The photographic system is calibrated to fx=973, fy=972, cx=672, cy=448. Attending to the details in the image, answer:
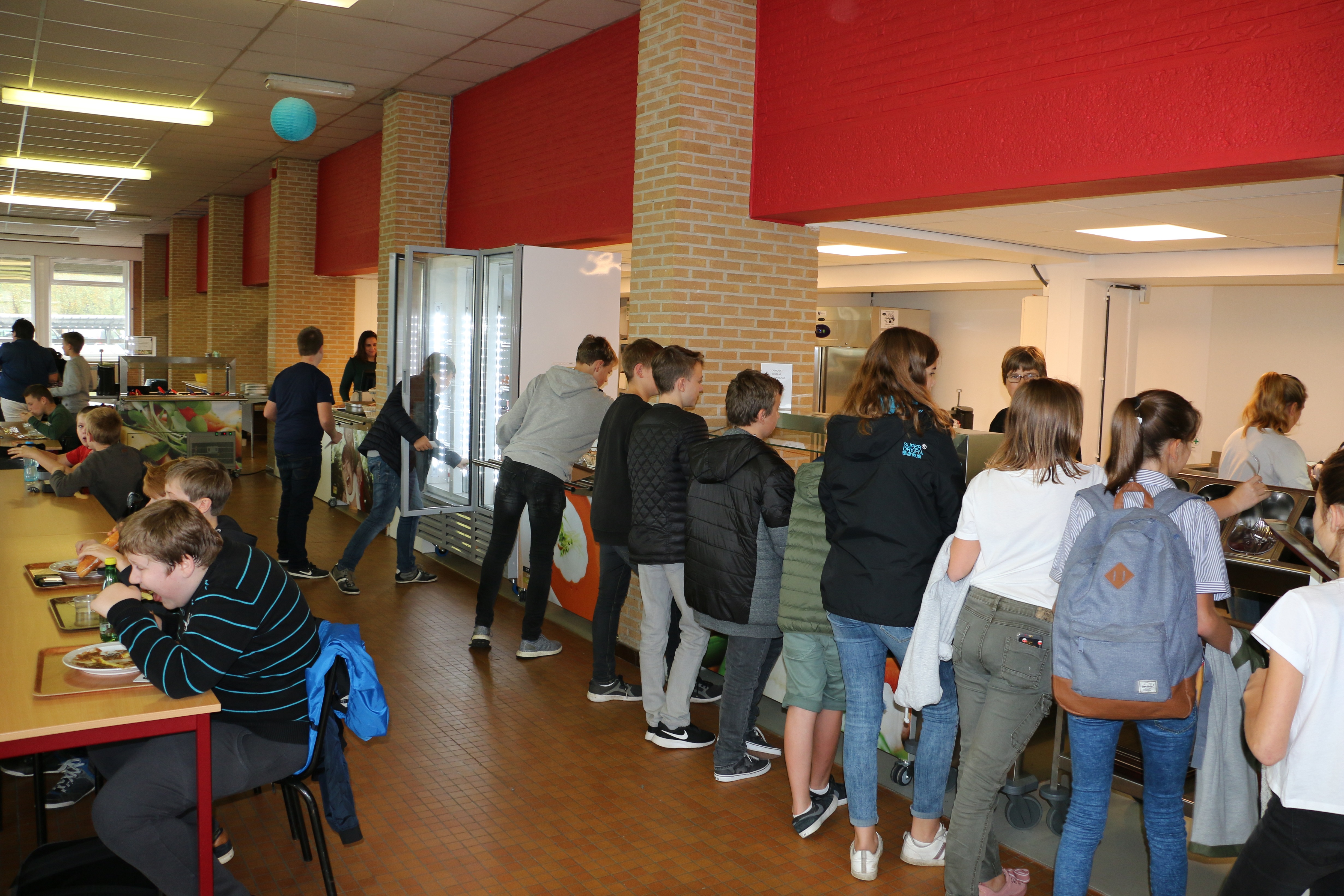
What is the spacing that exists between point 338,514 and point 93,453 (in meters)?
4.28

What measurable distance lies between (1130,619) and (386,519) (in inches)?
190

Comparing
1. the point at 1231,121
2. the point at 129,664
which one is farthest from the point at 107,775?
the point at 1231,121

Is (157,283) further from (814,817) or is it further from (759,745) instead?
(814,817)

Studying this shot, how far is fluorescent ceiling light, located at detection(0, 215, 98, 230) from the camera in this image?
16297 millimetres

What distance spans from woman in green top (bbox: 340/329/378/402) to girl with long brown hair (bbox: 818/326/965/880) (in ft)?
22.3

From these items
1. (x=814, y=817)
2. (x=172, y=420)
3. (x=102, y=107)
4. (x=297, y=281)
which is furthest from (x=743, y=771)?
(x=297, y=281)

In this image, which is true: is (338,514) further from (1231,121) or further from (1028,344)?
(1231,121)

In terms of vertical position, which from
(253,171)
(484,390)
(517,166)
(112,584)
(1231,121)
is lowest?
(112,584)

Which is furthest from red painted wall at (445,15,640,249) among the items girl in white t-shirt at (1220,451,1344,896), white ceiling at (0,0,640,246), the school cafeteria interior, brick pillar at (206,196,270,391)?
brick pillar at (206,196,270,391)

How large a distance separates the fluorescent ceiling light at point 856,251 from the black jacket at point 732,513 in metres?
3.92

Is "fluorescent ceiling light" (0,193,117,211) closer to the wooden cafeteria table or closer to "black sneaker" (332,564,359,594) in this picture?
"black sneaker" (332,564,359,594)

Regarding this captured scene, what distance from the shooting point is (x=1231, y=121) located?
3.11 metres

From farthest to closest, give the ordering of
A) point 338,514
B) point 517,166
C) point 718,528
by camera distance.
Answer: point 338,514, point 517,166, point 718,528

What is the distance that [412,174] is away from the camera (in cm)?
827
